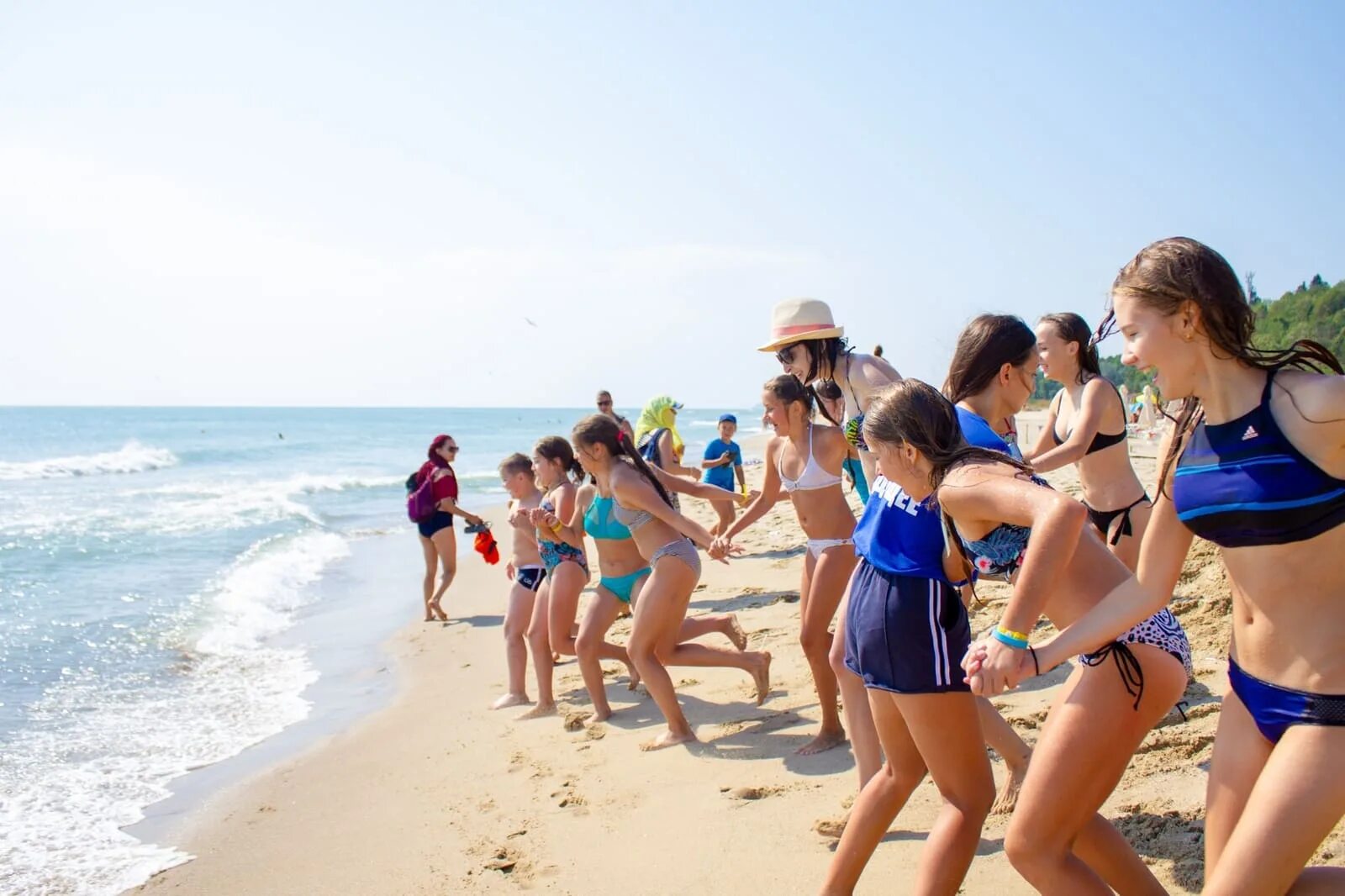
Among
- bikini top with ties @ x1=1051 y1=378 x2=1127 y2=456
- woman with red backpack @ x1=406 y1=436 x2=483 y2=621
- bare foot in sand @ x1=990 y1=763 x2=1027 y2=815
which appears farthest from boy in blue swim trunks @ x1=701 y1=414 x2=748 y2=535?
bare foot in sand @ x1=990 y1=763 x2=1027 y2=815

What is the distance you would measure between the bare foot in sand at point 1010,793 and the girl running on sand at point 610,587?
231cm

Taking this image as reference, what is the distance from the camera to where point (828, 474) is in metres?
5.05

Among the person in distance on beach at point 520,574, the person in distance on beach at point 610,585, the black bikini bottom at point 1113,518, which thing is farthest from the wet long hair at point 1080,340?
the person in distance on beach at point 520,574

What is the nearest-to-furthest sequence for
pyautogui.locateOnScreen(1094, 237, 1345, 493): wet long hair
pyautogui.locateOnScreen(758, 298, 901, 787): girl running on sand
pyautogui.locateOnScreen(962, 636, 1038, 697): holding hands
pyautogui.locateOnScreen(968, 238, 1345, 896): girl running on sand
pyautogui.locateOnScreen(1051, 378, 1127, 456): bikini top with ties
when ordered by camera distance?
pyautogui.locateOnScreen(968, 238, 1345, 896): girl running on sand → pyautogui.locateOnScreen(1094, 237, 1345, 493): wet long hair → pyautogui.locateOnScreen(962, 636, 1038, 697): holding hands → pyautogui.locateOnScreen(758, 298, 901, 787): girl running on sand → pyautogui.locateOnScreen(1051, 378, 1127, 456): bikini top with ties

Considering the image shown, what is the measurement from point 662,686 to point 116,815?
295 centimetres

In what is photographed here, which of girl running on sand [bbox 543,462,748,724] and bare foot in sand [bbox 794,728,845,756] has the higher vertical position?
girl running on sand [bbox 543,462,748,724]

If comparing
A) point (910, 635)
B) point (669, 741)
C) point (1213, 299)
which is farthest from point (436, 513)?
point (1213, 299)

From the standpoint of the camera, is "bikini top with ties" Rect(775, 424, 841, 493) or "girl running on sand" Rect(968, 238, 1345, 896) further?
"bikini top with ties" Rect(775, 424, 841, 493)

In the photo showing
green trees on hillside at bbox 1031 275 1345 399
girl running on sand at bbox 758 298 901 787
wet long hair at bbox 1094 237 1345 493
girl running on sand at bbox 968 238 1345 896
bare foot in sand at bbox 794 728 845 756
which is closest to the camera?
girl running on sand at bbox 968 238 1345 896

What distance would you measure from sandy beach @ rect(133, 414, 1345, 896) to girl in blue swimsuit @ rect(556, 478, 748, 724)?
0.34 metres

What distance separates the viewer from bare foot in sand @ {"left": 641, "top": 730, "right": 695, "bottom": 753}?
5.57 meters

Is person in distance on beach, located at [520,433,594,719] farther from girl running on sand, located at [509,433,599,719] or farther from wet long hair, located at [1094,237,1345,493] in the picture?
wet long hair, located at [1094,237,1345,493]

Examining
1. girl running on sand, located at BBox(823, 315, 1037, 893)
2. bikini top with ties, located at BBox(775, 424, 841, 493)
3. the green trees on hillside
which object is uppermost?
the green trees on hillside

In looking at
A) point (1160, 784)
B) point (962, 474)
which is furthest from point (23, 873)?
point (1160, 784)
